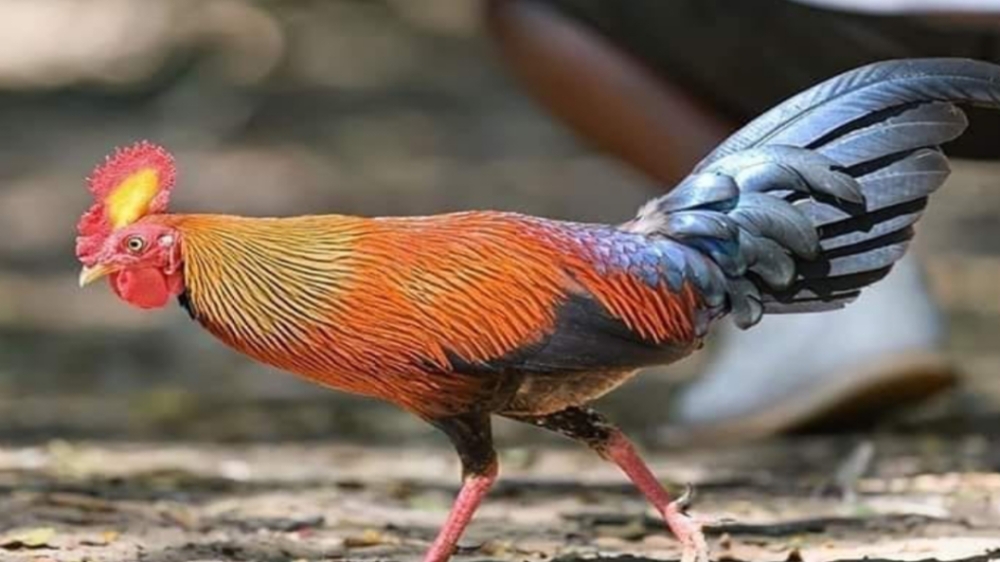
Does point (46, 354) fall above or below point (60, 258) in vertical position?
A: below

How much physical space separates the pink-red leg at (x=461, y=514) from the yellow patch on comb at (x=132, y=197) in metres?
0.62

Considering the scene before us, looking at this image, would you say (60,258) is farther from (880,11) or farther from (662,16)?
(880,11)

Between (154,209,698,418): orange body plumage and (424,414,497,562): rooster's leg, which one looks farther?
(424,414,497,562): rooster's leg

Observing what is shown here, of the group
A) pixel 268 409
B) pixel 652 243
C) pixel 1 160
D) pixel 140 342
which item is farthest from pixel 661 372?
pixel 1 160

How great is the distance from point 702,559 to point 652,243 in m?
0.49

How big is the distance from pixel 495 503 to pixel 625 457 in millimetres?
1041

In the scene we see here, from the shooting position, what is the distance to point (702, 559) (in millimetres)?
3275

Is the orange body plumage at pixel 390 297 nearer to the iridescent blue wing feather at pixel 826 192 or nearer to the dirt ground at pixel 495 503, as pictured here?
the iridescent blue wing feather at pixel 826 192

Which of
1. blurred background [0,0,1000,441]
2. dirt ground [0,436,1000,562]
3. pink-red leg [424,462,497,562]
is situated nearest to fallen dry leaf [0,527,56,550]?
dirt ground [0,436,1000,562]

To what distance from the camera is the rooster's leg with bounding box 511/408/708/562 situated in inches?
129

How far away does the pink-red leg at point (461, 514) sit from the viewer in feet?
10.4

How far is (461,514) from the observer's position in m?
3.18

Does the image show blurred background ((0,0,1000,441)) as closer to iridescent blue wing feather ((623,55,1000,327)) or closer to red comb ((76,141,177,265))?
iridescent blue wing feather ((623,55,1000,327))

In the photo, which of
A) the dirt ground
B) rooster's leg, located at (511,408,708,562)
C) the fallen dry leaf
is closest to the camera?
rooster's leg, located at (511,408,708,562)
